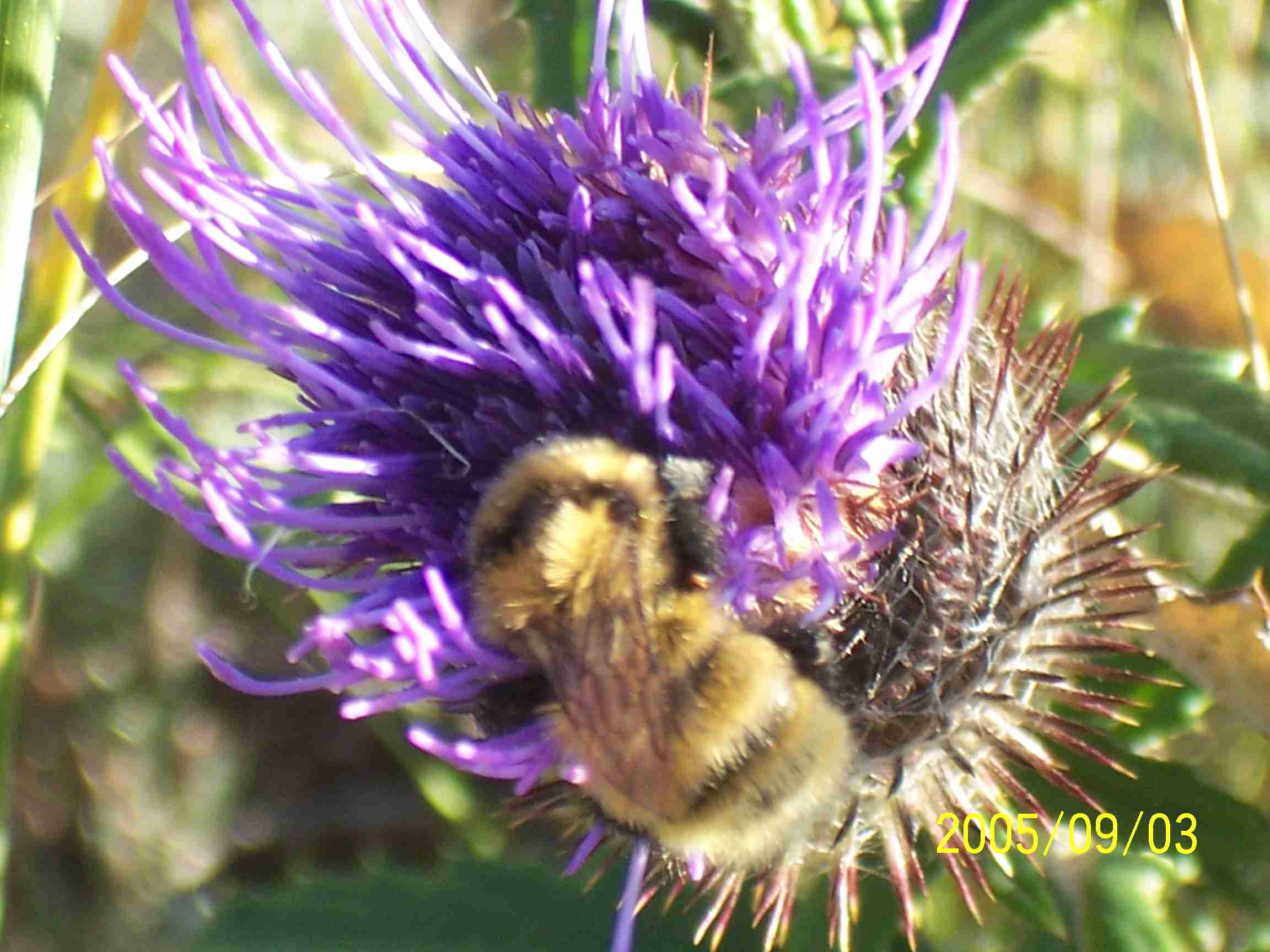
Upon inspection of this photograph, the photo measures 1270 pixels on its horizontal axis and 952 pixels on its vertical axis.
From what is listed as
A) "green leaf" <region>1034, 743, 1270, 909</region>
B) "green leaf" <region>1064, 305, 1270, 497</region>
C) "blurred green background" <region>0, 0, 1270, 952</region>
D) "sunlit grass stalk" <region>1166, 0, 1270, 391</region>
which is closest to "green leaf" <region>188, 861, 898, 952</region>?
"blurred green background" <region>0, 0, 1270, 952</region>

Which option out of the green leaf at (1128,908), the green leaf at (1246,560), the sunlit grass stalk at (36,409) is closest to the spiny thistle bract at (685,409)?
the green leaf at (1246,560)

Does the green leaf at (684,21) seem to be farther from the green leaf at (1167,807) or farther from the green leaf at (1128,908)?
the green leaf at (1128,908)

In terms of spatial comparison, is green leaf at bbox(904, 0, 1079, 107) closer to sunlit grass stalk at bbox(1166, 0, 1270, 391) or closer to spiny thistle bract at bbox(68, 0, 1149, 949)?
sunlit grass stalk at bbox(1166, 0, 1270, 391)

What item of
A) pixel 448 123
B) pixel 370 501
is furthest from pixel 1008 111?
pixel 370 501

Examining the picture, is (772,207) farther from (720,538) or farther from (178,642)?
(178,642)

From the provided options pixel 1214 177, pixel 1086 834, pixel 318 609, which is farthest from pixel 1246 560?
pixel 318 609

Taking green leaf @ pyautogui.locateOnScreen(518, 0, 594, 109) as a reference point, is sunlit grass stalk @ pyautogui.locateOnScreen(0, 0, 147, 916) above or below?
below
